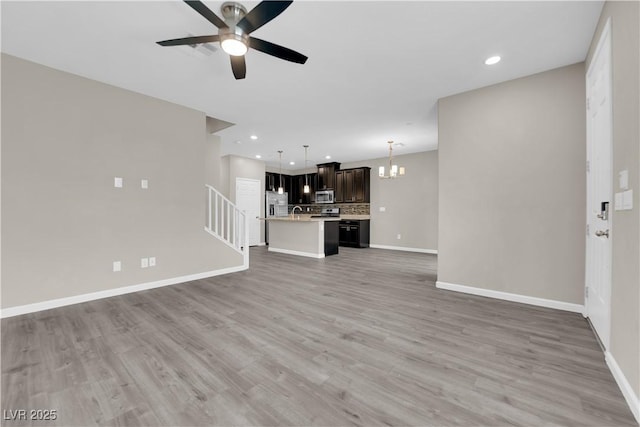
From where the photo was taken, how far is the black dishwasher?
7664 mm

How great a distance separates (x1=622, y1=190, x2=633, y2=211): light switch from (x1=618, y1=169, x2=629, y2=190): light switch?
4cm

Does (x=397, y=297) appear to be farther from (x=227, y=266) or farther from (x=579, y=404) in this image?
(x=227, y=266)

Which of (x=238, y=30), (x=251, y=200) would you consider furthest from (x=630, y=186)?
(x=251, y=200)

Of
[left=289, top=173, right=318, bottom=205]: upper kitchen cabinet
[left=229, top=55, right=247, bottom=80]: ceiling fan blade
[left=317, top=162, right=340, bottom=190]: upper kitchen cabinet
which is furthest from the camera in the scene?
[left=289, top=173, right=318, bottom=205]: upper kitchen cabinet

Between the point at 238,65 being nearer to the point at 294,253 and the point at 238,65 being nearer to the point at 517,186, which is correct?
the point at 517,186

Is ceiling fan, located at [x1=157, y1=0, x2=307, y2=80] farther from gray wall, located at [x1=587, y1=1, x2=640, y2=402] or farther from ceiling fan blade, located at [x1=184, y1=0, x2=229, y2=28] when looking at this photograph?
gray wall, located at [x1=587, y1=1, x2=640, y2=402]

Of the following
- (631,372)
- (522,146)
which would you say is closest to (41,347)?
(631,372)

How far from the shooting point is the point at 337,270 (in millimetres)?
4727

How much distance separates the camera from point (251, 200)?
7.84 m

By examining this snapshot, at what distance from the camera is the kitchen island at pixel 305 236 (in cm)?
608

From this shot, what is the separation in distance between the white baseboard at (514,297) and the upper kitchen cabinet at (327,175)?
5.36 m

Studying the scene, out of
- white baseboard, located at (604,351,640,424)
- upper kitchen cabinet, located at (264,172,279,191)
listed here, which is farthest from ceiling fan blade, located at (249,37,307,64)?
upper kitchen cabinet, located at (264,172,279,191)

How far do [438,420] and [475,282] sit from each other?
8.25 feet

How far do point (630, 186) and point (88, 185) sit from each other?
16.4 feet
